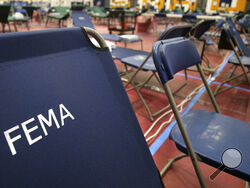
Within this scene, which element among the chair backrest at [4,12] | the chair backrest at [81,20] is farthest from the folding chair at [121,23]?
the chair backrest at [4,12]

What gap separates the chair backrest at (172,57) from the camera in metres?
0.96

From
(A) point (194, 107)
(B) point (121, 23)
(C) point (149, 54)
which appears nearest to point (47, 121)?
(C) point (149, 54)

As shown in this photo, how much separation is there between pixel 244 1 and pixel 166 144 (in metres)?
16.6

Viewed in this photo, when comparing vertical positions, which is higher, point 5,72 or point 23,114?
point 5,72

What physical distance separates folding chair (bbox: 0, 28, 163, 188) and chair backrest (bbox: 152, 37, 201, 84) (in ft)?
0.88

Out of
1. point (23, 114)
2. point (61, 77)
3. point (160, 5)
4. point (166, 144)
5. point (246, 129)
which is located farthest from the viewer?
point (160, 5)

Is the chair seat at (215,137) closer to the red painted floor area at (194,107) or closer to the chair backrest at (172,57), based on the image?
the chair backrest at (172,57)

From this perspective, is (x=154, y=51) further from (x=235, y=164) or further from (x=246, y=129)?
(x=246, y=129)

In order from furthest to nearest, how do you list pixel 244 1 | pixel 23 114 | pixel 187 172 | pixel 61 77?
pixel 244 1, pixel 187 172, pixel 61 77, pixel 23 114

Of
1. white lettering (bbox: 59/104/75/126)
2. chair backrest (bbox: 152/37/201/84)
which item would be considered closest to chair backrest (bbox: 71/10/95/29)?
Result: chair backrest (bbox: 152/37/201/84)

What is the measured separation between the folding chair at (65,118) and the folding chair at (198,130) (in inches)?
9.9

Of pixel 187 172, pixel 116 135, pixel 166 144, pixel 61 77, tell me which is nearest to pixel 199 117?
pixel 187 172

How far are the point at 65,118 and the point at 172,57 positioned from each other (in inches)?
27.0

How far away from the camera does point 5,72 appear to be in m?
0.53
